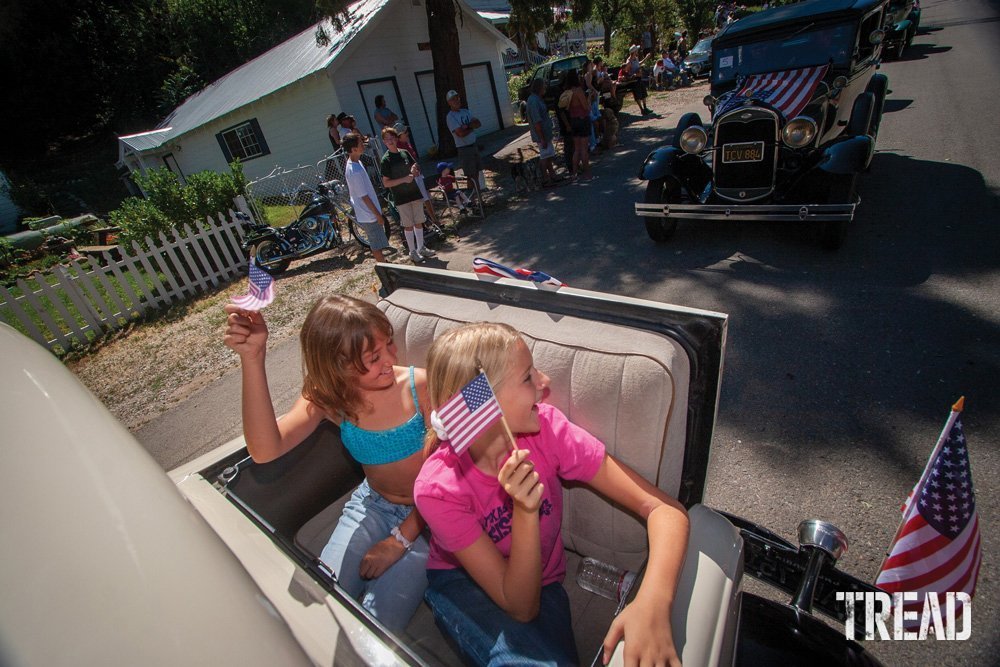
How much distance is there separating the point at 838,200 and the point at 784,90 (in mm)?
2477

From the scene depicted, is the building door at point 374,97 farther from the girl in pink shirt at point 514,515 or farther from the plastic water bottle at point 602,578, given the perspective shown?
the plastic water bottle at point 602,578

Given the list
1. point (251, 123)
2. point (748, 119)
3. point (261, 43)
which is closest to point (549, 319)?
point (748, 119)

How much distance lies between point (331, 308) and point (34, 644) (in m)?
1.30

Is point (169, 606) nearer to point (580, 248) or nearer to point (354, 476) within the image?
point (354, 476)

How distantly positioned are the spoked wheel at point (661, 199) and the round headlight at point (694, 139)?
45cm

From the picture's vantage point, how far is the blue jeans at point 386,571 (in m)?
1.68

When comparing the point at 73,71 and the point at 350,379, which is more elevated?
the point at 73,71

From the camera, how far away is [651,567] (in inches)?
49.1

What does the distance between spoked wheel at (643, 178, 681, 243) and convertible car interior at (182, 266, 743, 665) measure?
4.10m

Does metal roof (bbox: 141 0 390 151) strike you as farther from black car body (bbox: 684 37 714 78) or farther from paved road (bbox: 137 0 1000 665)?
black car body (bbox: 684 37 714 78)

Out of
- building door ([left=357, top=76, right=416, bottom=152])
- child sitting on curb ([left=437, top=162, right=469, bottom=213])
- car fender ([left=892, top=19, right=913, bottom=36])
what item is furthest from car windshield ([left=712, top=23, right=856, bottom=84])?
car fender ([left=892, top=19, right=913, bottom=36])

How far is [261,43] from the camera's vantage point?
33.0 metres

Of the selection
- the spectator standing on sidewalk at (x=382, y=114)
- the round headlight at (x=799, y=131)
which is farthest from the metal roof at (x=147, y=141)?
the round headlight at (x=799, y=131)

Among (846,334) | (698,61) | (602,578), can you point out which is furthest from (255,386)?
(698,61)
